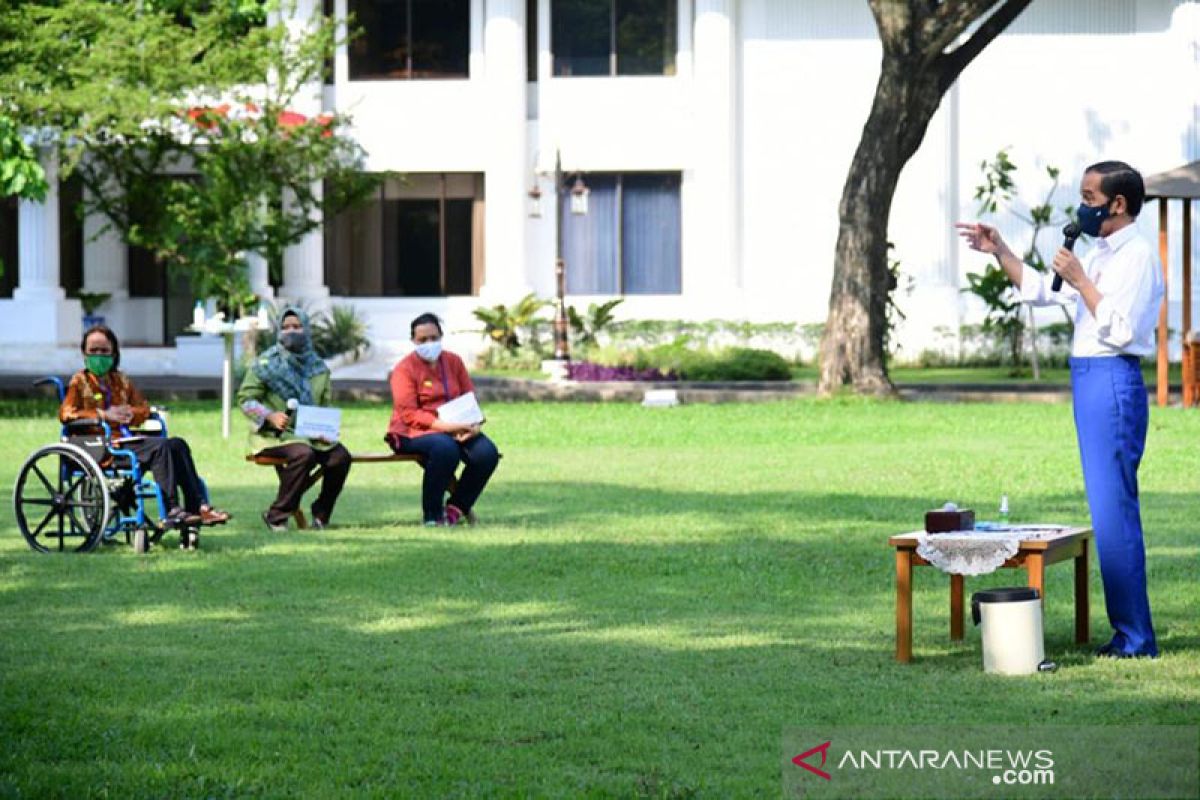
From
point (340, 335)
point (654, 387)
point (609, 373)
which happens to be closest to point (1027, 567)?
point (654, 387)

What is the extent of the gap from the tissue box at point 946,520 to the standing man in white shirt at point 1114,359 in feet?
2.24

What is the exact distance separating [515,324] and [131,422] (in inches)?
1071

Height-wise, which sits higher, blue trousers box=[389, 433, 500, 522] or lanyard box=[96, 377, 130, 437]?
lanyard box=[96, 377, 130, 437]

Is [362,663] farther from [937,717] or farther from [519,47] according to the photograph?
[519,47]

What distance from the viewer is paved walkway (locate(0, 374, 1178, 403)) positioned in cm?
3506

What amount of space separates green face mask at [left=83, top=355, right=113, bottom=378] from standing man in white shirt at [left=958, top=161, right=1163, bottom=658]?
7343 mm

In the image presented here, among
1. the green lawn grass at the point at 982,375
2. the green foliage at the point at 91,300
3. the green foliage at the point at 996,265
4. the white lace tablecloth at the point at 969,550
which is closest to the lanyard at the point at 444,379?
the white lace tablecloth at the point at 969,550

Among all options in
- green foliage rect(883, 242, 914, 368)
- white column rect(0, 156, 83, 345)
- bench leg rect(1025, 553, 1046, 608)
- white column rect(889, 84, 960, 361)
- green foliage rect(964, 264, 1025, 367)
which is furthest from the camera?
white column rect(889, 84, 960, 361)

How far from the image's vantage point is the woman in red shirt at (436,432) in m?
17.6

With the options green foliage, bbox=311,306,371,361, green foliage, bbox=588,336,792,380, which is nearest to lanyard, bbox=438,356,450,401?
green foliage, bbox=588,336,792,380

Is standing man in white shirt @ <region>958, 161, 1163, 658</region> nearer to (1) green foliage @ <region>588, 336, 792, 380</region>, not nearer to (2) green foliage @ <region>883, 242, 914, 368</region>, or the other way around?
(1) green foliage @ <region>588, 336, 792, 380</region>

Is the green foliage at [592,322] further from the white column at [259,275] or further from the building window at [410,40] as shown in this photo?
the white column at [259,275]

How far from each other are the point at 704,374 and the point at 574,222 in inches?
287

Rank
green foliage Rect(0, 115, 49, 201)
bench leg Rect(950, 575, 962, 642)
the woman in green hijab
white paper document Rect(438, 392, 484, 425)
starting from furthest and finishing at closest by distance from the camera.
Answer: green foliage Rect(0, 115, 49, 201) < white paper document Rect(438, 392, 484, 425) < the woman in green hijab < bench leg Rect(950, 575, 962, 642)
